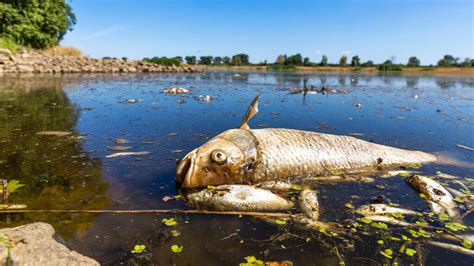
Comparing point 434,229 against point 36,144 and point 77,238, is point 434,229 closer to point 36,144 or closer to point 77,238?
point 77,238

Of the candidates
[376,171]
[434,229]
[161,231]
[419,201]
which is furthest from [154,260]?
[376,171]

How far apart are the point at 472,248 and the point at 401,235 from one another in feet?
2.19

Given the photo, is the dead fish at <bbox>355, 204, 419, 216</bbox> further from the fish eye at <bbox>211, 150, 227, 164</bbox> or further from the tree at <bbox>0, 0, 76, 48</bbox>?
the tree at <bbox>0, 0, 76, 48</bbox>

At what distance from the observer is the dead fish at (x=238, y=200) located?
3928mm

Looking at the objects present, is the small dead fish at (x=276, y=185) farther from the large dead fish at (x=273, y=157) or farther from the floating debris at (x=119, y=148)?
the floating debris at (x=119, y=148)

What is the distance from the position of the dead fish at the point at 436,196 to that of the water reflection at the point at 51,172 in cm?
452

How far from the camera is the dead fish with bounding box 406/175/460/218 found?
13.3ft

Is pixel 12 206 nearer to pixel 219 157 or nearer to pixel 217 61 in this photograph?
pixel 219 157

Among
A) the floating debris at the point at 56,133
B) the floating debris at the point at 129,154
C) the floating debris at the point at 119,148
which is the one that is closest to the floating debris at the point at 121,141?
the floating debris at the point at 119,148

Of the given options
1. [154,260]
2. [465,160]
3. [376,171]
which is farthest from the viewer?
[465,160]

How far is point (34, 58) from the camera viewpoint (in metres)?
31.8

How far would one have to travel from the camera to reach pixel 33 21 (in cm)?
3284

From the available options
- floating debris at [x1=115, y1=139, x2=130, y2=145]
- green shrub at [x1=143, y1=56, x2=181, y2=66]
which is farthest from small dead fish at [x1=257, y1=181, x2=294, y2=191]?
green shrub at [x1=143, y1=56, x2=181, y2=66]

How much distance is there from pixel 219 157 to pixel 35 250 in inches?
102
